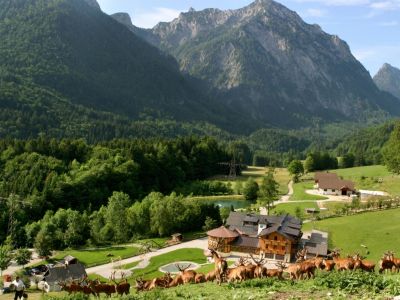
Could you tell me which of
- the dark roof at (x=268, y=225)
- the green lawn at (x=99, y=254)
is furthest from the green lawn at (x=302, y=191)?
the green lawn at (x=99, y=254)

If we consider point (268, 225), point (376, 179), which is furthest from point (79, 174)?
point (376, 179)

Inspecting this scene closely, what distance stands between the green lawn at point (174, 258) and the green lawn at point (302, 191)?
54.2 metres

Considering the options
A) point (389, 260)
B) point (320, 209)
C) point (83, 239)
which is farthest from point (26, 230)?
point (389, 260)

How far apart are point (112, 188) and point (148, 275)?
62.4 metres

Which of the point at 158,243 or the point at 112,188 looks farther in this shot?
the point at 112,188

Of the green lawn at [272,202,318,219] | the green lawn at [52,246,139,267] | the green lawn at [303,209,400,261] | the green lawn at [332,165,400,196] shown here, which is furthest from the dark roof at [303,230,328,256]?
the green lawn at [332,165,400,196]

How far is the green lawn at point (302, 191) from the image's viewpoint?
396 feet

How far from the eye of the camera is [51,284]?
5241 centimetres

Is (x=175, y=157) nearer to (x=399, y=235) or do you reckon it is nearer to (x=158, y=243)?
(x=158, y=243)

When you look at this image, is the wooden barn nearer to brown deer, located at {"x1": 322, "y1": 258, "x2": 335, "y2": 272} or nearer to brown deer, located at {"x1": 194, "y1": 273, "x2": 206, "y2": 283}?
brown deer, located at {"x1": 322, "y1": 258, "x2": 335, "y2": 272}

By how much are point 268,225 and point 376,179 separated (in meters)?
66.0

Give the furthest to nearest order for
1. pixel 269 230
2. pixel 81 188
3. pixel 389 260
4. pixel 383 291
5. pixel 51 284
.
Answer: pixel 81 188 → pixel 269 230 → pixel 51 284 → pixel 389 260 → pixel 383 291

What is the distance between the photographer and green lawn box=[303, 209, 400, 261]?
60.9 metres

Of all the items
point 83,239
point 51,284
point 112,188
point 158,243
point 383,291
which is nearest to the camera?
point 383,291
